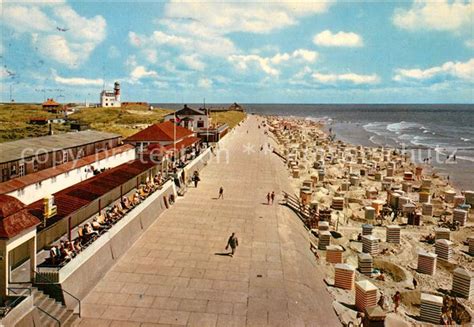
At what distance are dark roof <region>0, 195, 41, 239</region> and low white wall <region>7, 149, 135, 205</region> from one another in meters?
6.28

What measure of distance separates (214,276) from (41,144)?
13357mm

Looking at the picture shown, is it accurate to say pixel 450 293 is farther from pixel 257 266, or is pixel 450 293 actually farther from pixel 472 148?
pixel 472 148

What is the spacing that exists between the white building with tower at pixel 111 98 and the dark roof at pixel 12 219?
408 feet

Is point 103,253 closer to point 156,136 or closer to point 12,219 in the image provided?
point 12,219

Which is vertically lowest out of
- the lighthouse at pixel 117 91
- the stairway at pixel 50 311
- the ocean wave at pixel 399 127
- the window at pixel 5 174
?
the stairway at pixel 50 311

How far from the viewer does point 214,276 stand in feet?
43.3

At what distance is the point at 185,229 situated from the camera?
17547 mm

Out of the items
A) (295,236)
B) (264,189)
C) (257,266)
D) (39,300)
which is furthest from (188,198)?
(39,300)

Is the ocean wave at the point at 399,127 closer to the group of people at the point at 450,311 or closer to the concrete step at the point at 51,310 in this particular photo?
the group of people at the point at 450,311

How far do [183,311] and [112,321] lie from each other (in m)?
1.71

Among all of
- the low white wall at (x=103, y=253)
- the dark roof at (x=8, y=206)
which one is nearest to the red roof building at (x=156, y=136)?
the low white wall at (x=103, y=253)

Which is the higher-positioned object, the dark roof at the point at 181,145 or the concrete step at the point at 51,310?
the dark roof at the point at 181,145

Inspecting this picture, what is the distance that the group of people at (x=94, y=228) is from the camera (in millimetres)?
11391

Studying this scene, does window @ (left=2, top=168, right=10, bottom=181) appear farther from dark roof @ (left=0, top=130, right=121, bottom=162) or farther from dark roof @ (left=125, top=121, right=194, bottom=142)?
dark roof @ (left=125, top=121, right=194, bottom=142)
